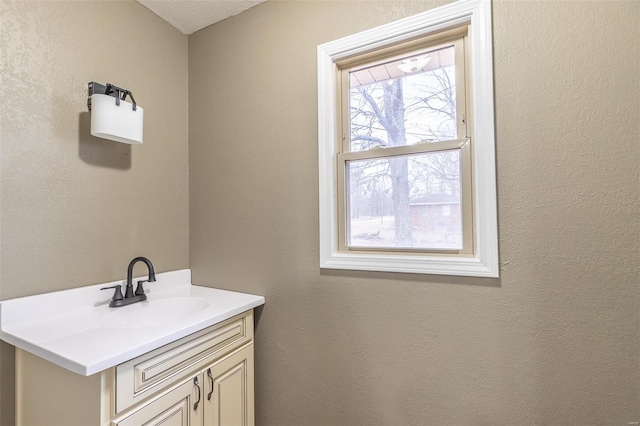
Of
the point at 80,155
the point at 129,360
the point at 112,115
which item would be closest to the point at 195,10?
the point at 112,115

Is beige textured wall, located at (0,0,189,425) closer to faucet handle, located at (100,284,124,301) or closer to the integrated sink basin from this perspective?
faucet handle, located at (100,284,124,301)

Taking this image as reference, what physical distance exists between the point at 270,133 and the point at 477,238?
110cm

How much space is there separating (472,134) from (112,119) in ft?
4.98

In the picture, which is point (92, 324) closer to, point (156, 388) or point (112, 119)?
point (156, 388)

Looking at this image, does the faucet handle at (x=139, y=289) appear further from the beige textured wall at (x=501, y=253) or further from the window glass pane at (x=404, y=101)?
the window glass pane at (x=404, y=101)

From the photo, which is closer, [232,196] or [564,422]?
[564,422]

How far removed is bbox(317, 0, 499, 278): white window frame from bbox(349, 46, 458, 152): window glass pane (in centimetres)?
9

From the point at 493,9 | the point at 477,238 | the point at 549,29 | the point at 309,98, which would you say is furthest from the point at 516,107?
the point at 309,98

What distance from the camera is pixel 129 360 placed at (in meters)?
0.96

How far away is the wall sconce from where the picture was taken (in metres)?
1.29

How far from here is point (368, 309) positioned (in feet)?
4.45

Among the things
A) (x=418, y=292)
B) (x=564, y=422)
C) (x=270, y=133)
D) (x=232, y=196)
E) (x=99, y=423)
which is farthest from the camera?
(x=232, y=196)

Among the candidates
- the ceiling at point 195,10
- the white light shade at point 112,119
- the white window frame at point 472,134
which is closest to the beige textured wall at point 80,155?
the ceiling at point 195,10

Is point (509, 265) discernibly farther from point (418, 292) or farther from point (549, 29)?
point (549, 29)
